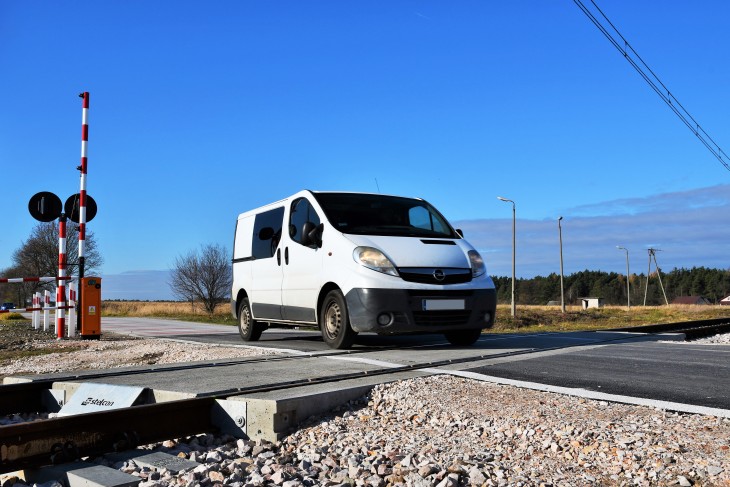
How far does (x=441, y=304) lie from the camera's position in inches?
329

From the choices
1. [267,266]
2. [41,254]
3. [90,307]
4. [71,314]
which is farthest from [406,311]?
[41,254]

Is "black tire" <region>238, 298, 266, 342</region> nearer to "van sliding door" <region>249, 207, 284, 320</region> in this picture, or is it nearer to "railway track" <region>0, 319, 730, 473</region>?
"van sliding door" <region>249, 207, 284, 320</region>

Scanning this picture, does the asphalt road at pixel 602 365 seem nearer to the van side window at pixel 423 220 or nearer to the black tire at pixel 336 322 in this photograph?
the black tire at pixel 336 322

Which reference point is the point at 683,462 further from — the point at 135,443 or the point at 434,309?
the point at 434,309

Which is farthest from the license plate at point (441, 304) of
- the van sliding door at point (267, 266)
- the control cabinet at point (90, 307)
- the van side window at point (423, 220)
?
the control cabinet at point (90, 307)

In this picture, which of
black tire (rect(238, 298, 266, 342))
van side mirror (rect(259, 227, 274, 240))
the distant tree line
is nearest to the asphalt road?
black tire (rect(238, 298, 266, 342))

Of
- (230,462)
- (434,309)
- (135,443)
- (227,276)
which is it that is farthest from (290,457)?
(227,276)

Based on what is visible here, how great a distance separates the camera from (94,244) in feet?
183

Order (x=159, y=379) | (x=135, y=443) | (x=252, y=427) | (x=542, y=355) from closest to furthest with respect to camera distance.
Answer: (x=135, y=443), (x=252, y=427), (x=159, y=379), (x=542, y=355)

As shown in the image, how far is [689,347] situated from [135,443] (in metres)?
7.97

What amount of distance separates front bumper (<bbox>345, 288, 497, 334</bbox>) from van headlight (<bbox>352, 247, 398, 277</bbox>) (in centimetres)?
28

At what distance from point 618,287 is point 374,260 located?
14447cm

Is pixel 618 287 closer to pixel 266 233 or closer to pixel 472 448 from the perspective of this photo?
pixel 266 233

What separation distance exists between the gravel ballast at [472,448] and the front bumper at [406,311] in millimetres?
3008
